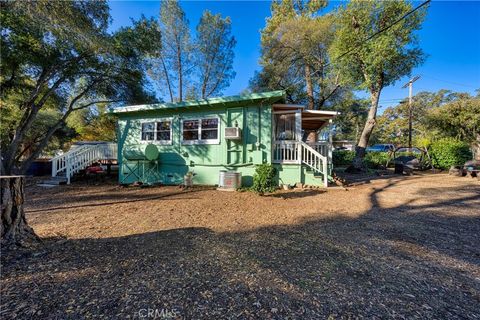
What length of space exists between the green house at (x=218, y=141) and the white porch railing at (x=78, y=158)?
7.09 ft

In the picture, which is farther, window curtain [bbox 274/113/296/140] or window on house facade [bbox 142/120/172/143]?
window curtain [bbox 274/113/296/140]

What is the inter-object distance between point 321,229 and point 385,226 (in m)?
1.27

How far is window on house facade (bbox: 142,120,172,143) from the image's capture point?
8.95 metres

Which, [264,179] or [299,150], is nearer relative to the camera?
[264,179]

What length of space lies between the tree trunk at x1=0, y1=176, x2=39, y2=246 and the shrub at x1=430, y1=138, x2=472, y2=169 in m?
19.0

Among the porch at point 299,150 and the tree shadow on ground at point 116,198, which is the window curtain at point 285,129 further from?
the tree shadow on ground at point 116,198

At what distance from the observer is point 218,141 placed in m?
8.11

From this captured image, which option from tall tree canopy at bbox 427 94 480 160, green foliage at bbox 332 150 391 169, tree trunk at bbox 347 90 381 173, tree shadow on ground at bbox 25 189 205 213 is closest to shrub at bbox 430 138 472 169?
green foliage at bbox 332 150 391 169

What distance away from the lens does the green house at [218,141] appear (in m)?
7.62

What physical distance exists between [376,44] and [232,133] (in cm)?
881

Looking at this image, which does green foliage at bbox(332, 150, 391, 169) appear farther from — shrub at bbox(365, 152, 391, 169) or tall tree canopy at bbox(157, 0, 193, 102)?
tall tree canopy at bbox(157, 0, 193, 102)

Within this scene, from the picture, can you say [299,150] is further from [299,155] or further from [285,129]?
[285,129]

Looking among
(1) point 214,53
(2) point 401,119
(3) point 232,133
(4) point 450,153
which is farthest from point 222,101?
(2) point 401,119

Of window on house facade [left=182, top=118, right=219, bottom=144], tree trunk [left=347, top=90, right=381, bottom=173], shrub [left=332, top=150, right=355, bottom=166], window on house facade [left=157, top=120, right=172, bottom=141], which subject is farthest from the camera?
shrub [left=332, top=150, right=355, bottom=166]
